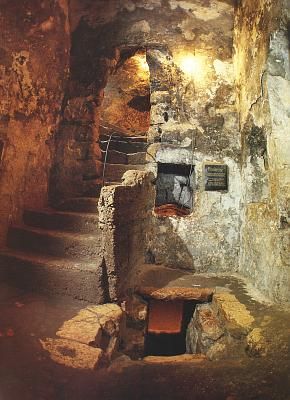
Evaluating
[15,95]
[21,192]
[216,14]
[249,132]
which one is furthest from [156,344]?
[216,14]

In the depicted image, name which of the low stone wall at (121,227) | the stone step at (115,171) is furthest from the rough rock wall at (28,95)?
the low stone wall at (121,227)

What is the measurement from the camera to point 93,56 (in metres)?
6.55

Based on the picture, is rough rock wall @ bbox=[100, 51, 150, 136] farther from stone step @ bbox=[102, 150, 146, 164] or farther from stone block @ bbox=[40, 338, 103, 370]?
stone block @ bbox=[40, 338, 103, 370]

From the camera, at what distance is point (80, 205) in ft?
18.6

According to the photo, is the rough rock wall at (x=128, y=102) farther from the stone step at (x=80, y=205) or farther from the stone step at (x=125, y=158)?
the stone step at (x=80, y=205)

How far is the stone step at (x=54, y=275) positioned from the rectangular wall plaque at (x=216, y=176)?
2.83 meters

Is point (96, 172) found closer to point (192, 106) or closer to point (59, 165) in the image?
point (59, 165)

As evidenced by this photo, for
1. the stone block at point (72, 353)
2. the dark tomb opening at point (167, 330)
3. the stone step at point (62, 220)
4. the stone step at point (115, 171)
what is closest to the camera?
the stone block at point (72, 353)

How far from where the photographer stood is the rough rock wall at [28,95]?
488 centimetres

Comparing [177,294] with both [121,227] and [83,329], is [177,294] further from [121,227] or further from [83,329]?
[83,329]

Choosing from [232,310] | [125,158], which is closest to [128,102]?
[125,158]

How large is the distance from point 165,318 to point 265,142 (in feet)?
13.8

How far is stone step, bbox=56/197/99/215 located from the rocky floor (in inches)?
89.0

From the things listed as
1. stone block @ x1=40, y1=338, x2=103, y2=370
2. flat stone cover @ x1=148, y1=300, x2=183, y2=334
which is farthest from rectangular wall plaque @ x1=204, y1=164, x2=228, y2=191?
stone block @ x1=40, y1=338, x2=103, y2=370
